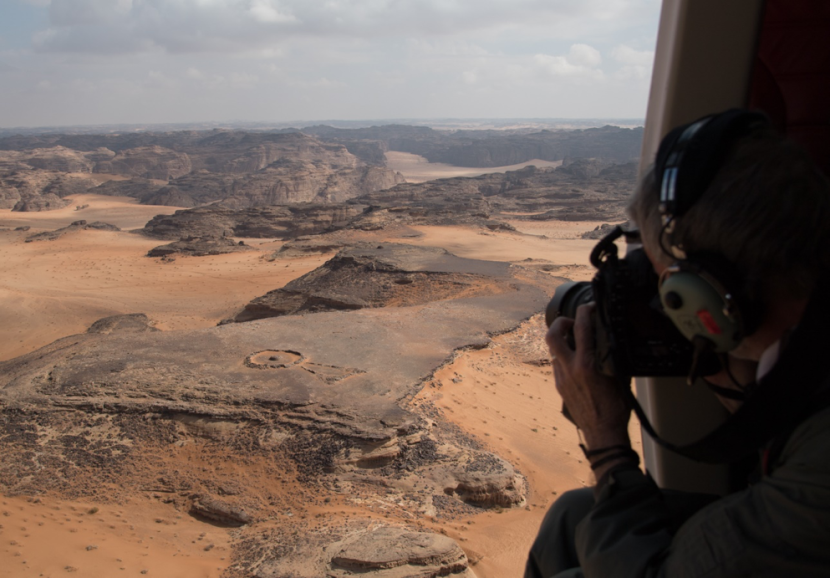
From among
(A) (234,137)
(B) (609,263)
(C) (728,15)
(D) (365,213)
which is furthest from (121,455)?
(A) (234,137)

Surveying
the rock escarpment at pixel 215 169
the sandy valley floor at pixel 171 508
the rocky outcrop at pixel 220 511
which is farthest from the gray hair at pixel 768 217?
the rock escarpment at pixel 215 169

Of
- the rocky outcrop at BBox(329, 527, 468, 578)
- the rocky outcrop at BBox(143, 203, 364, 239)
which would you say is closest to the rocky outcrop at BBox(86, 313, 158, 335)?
the rocky outcrop at BBox(329, 527, 468, 578)

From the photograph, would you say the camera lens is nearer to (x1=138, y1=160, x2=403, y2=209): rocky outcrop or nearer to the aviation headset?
the aviation headset

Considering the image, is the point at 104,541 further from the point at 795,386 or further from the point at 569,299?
the point at 795,386

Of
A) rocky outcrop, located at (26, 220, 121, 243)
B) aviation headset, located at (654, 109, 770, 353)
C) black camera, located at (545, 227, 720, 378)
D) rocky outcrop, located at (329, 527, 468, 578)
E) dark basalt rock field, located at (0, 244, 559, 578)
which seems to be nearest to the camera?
aviation headset, located at (654, 109, 770, 353)

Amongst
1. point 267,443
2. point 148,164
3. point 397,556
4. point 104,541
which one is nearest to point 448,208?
point 267,443

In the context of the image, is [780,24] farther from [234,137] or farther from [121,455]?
[234,137]
